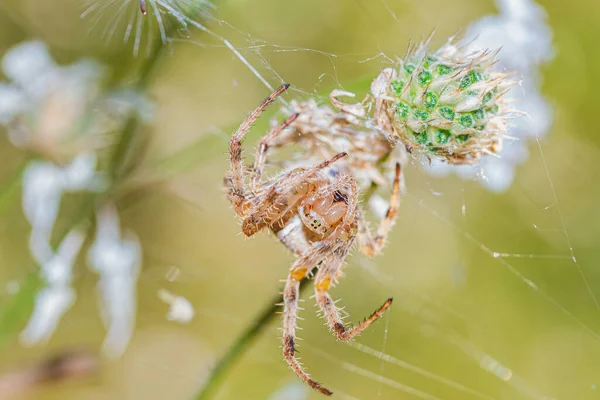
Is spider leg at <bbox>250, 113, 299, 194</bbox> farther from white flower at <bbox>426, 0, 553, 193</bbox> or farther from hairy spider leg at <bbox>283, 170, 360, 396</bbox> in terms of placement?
white flower at <bbox>426, 0, 553, 193</bbox>

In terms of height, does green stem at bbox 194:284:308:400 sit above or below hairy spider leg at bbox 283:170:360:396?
below

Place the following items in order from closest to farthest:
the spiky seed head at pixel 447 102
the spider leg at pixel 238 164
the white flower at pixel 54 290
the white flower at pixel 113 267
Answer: the spiky seed head at pixel 447 102 → the spider leg at pixel 238 164 → the white flower at pixel 54 290 → the white flower at pixel 113 267

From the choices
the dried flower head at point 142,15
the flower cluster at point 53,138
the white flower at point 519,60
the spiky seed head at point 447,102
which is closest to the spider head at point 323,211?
the spiky seed head at point 447,102

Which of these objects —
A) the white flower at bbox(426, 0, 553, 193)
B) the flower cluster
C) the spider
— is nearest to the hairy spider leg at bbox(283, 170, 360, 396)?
the spider

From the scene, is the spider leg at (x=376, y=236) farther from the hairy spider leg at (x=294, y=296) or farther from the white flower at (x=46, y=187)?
the white flower at (x=46, y=187)

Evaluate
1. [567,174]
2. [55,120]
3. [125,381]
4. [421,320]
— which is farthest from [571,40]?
[125,381]

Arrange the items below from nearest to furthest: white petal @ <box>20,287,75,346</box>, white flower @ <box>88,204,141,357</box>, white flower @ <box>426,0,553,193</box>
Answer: white flower @ <box>426,0,553,193</box> → white petal @ <box>20,287,75,346</box> → white flower @ <box>88,204,141,357</box>

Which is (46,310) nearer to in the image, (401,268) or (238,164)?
(238,164)
